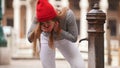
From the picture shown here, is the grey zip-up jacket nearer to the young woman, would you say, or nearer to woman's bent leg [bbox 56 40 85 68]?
the young woman

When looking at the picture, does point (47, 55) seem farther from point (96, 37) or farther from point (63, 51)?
point (96, 37)

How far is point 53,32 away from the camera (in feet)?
23.9

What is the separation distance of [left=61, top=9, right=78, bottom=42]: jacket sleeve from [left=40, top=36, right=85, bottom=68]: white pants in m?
0.11

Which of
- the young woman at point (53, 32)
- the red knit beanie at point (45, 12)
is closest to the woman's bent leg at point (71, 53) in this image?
the young woman at point (53, 32)

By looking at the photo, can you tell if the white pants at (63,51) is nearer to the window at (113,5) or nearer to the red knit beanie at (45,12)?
the red knit beanie at (45,12)

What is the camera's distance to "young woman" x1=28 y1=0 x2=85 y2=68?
284 inches

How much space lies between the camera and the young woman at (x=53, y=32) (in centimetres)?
721

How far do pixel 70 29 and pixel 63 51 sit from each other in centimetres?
32

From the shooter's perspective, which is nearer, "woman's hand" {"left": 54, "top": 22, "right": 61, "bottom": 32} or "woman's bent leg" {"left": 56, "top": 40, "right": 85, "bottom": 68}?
"woman's hand" {"left": 54, "top": 22, "right": 61, "bottom": 32}

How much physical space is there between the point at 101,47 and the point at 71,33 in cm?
74

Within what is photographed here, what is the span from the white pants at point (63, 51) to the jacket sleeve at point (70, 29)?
0.37 feet

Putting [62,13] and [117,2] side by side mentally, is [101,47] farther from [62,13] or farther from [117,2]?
[117,2]

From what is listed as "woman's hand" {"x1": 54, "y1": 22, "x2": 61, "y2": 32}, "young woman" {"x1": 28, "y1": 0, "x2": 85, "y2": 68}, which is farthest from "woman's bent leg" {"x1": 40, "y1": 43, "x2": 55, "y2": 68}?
"woman's hand" {"x1": 54, "y1": 22, "x2": 61, "y2": 32}

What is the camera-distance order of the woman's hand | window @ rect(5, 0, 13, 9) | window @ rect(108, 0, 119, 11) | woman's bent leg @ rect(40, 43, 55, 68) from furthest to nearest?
window @ rect(5, 0, 13, 9), window @ rect(108, 0, 119, 11), woman's bent leg @ rect(40, 43, 55, 68), the woman's hand
